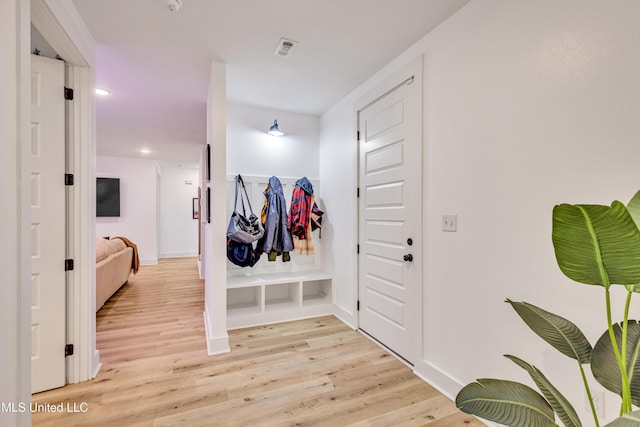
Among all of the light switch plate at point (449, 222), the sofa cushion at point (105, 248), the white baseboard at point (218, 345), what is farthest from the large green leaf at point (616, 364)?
the sofa cushion at point (105, 248)

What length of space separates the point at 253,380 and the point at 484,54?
255 cm

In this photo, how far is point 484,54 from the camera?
5.35ft

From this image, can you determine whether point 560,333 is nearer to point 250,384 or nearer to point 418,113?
point 418,113

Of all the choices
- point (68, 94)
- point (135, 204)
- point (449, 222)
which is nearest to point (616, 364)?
point (449, 222)

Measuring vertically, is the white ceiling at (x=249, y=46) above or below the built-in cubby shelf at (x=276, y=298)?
above

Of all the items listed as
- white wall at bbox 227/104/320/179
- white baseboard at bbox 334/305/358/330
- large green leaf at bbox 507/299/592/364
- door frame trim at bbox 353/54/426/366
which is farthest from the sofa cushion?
large green leaf at bbox 507/299/592/364

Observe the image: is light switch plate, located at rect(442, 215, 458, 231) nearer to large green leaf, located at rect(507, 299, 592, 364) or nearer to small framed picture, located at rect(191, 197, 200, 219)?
large green leaf, located at rect(507, 299, 592, 364)

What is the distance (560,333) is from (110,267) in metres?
4.35

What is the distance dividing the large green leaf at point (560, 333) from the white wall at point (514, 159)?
44 centimetres

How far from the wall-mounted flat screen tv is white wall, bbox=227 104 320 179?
14.1 ft

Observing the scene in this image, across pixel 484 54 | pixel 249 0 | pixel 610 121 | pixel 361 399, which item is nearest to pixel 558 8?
pixel 484 54

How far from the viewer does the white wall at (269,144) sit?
3277mm

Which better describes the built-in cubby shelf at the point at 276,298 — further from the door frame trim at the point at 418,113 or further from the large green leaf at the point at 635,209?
the large green leaf at the point at 635,209

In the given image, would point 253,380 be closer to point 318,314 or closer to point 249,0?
point 318,314
